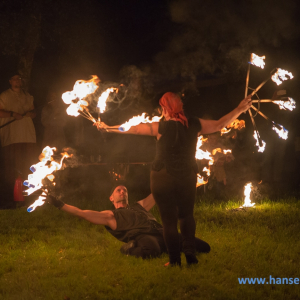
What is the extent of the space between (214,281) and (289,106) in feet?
8.04

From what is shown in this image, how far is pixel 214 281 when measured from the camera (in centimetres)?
448

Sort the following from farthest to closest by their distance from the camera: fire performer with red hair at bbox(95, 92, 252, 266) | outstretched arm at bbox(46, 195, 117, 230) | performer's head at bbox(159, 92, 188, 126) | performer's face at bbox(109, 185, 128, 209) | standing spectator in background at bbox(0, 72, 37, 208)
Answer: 1. standing spectator in background at bbox(0, 72, 37, 208)
2. performer's face at bbox(109, 185, 128, 209)
3. outstretched arm at bbox(46, 195, 117, 230)
4. performer's head at bbox(159, 92, 188, 126)
5. fire performer with red hair at bbox(95, 92, 252, 266)

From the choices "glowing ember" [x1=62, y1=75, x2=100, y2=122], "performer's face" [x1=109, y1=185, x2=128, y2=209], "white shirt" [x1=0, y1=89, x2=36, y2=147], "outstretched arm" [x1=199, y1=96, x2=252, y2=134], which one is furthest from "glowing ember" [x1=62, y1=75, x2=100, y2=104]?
"white shirt" [x1=0, y1=89, x2=36, y2=147]

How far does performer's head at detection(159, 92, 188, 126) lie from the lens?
4707 mm

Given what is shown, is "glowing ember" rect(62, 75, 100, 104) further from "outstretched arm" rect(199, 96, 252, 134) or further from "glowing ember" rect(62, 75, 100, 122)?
"outstretched arm" rect(199, 96, 252, 134)

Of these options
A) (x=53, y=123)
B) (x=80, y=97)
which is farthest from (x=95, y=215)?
(x=53, y=123)

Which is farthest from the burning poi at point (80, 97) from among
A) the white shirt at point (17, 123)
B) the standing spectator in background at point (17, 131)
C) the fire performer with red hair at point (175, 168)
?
the white shirt at point (17, 123)

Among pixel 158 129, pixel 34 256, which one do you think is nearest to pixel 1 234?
pixel 34 256

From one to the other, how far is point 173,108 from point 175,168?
698 mm

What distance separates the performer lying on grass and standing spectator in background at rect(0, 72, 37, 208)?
3784 mm

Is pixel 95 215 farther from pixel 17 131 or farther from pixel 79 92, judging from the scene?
pixel 17 131

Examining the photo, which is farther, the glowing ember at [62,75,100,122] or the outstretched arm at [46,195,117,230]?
the glowing ember at [62,75,100,122]

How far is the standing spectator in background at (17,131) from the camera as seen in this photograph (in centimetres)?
873

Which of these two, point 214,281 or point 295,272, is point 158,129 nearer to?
point 214,281
